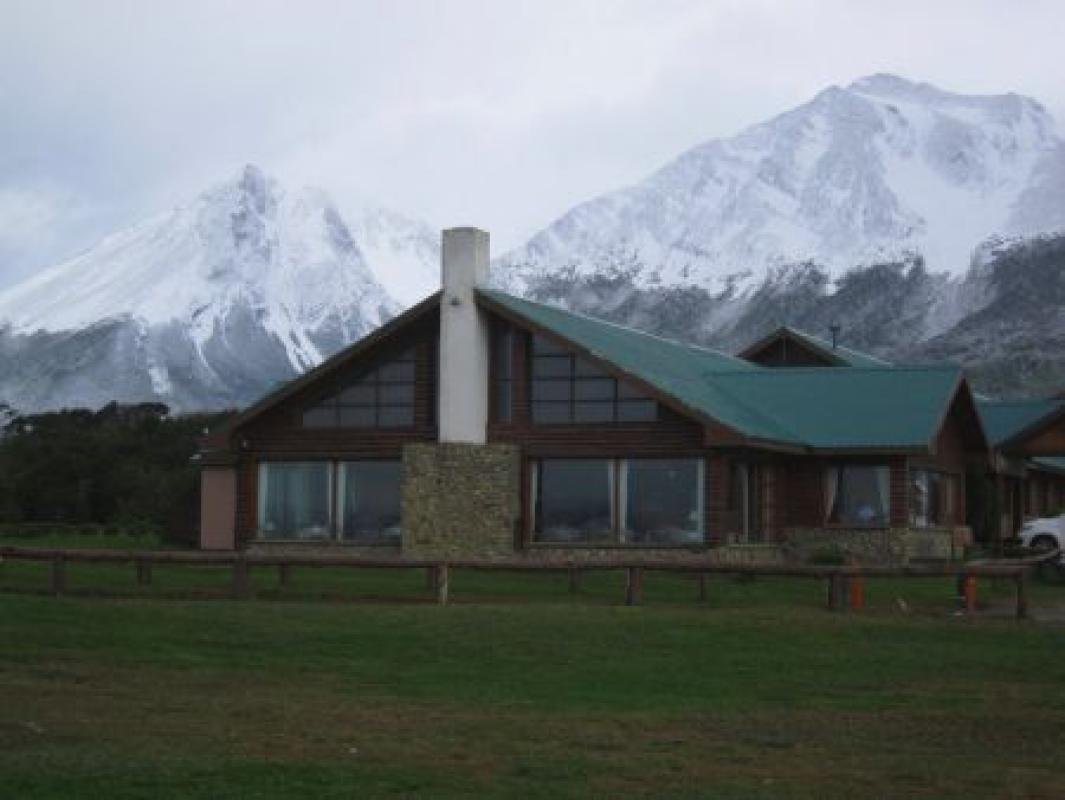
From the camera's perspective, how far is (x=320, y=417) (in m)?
35.7

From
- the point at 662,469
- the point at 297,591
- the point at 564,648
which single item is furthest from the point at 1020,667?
the point at 662,469

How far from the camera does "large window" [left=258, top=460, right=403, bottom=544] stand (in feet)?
115

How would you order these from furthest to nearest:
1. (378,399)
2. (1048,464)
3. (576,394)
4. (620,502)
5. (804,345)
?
(1048,464), (804,345), (378,399), (576,394), (620,502)

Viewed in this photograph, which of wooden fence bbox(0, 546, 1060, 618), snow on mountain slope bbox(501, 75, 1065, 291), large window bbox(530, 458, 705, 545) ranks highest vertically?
snow on mountain slope bbox(501, 75, 1065, 291)

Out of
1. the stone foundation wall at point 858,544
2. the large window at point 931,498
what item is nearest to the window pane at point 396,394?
the stone foundation wall at point 858,544

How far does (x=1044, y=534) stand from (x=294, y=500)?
15.4 metres

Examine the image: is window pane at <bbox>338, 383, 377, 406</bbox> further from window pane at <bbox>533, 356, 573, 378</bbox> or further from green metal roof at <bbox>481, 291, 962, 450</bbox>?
window pane at <bbox>533, 356, 573, 378</bbox>

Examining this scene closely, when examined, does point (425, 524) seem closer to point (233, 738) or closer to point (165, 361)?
point (233, 738)

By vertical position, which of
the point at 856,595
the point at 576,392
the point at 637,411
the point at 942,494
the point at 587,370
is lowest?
the point at 856,595

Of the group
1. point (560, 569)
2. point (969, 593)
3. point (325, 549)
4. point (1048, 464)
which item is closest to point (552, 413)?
point (325, 549)

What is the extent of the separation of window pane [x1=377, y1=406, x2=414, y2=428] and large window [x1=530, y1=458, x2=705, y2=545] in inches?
110

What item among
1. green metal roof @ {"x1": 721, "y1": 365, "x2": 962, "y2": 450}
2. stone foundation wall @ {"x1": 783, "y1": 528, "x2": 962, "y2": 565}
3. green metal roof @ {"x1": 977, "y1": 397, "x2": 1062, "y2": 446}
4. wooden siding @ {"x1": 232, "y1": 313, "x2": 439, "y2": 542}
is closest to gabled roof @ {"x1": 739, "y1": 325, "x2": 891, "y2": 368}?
green metal roof @ {"x1": 977, "y1": 397, "x2": 1062, "y2": 446}

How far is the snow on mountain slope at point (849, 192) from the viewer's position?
6417 inches

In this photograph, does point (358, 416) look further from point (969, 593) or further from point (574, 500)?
point (969, 593)
